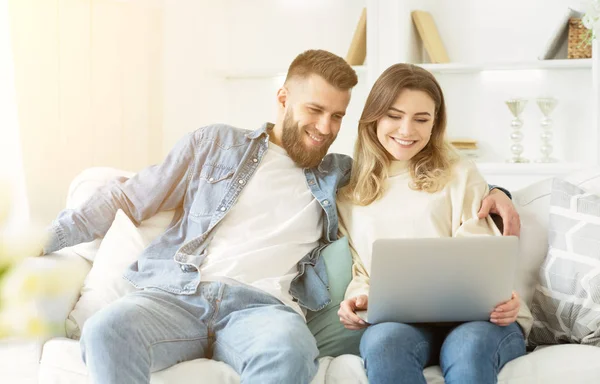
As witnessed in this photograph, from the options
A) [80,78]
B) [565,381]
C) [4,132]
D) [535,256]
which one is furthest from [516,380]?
[80,78]

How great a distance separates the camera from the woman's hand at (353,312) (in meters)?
1.73

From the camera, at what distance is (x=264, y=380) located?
4.94ft

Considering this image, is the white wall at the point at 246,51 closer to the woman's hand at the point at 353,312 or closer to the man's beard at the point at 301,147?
the man's beard at the point at 301,147

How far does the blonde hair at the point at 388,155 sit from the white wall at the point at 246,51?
1.71m

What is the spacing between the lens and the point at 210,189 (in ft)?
6.79

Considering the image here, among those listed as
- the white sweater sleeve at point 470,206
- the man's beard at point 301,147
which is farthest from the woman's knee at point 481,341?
the man's beard at point 301,147

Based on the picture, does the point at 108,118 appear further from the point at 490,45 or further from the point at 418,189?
the point at 490,45

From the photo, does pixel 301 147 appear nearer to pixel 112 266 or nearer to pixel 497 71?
pixel 112 266

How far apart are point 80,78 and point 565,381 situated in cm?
225

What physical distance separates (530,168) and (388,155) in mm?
1651

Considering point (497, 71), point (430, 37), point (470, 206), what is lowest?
point (470, 206)

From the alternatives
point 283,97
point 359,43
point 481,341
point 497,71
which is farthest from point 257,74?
point 481,341

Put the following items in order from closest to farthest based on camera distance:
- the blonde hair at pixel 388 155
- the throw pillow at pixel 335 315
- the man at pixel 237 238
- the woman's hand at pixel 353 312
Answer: the man at pixel 237 238 → the woman's hand at pixel 353 312 → the throw pillow at pixel 335 315 → the blonde hair at pixel 388 155

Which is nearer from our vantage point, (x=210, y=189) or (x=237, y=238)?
(x=237, y=238)
